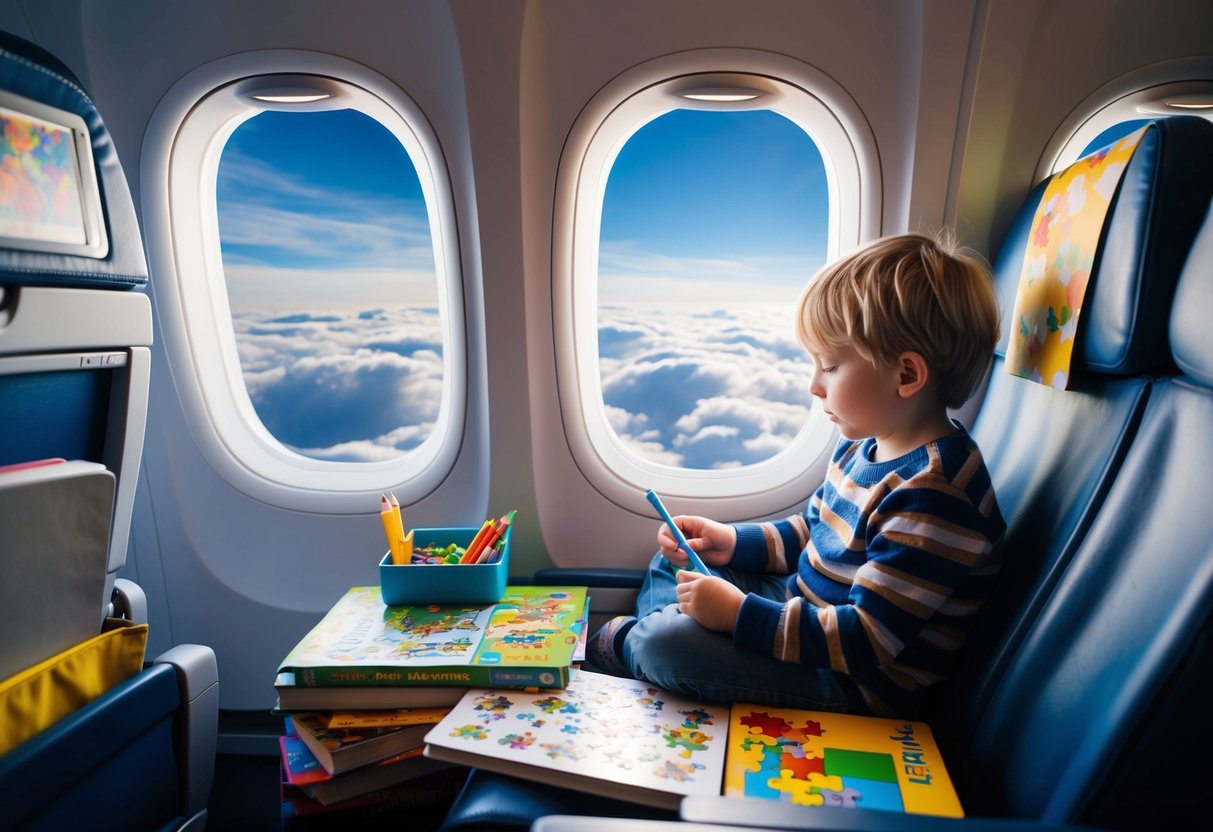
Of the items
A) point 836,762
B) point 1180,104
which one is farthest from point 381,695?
point 1180,104

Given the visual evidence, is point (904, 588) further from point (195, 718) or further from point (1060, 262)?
point (195, 718)

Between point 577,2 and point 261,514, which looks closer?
point 577,2

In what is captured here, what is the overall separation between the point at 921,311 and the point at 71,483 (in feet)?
4.35

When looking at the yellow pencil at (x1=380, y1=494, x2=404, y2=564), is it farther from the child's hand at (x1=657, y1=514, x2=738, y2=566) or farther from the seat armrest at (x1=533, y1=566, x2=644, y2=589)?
the child's hand at (x1=657, y1=514, x2=738, y2=566)

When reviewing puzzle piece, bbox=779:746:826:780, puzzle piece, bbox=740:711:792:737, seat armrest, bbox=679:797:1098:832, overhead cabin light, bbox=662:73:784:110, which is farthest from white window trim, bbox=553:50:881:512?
seat armrest, bbox=679:797:1098:832

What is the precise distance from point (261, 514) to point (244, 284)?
64cm

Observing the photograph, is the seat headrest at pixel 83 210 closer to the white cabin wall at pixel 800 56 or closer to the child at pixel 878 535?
the white cabin wall at pixel 800 56

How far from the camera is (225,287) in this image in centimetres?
204

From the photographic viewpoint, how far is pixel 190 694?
1.25 metres

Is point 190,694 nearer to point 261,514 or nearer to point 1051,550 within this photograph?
point 261,514

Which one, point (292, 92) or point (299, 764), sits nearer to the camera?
point (299, 764)

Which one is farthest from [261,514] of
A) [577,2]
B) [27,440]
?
[577,2]

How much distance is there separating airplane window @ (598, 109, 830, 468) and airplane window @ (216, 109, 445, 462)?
1.71 ft

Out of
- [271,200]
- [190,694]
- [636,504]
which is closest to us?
[190,694]
